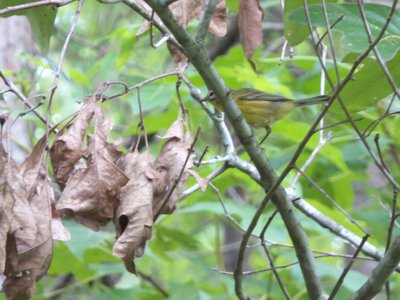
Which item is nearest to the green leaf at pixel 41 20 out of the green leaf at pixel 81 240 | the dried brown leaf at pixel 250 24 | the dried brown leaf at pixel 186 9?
the dried brown leaf at pixel 186 9

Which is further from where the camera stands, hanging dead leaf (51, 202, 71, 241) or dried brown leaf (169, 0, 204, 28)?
dried brown leaf (169, 0, 204, 28)

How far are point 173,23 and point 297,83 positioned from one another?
10.6 ft

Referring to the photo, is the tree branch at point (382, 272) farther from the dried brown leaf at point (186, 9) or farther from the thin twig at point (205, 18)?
the dried brown leaf at point (186, 9)

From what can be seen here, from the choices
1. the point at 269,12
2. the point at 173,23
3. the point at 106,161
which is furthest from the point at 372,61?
the point at 269,12

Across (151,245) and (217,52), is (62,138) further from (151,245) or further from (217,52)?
(217,52)

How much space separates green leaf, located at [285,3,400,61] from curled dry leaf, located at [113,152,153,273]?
0.67 m

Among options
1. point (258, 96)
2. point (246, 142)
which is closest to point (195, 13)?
point (246, 142)

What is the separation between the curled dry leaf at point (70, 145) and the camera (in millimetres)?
2107

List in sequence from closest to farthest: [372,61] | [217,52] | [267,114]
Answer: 1. [372,61]
2. [267,114]
3. [217,52]

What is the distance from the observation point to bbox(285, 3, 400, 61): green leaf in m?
2.11

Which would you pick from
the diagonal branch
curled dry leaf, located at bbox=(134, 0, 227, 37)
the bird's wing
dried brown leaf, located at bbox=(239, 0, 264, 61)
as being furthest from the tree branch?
the bird's wing

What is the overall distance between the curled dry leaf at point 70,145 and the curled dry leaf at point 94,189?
0.03 meters

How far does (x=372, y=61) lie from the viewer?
2238 millimetres

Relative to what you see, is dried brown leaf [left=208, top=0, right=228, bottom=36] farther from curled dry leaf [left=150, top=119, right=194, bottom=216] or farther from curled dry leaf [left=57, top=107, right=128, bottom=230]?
curled dry leaf [left=57, top=107, right=128, bottom=230]
